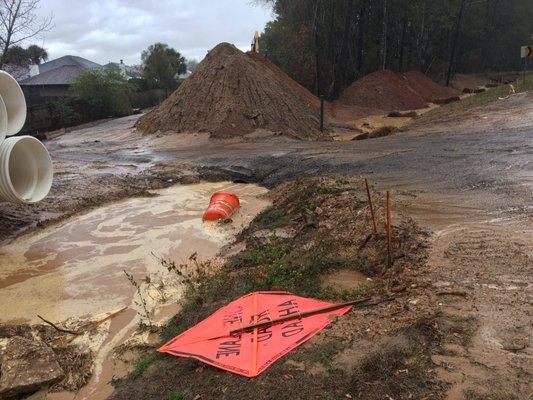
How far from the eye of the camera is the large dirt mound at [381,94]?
1172 inches

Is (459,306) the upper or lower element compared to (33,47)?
lower

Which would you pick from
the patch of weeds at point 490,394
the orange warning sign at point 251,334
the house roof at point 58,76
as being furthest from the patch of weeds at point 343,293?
the house roof at point 58,76

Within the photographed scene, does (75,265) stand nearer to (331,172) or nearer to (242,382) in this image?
(242,382)

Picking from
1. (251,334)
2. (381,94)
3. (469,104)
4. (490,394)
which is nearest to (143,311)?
(251,334)

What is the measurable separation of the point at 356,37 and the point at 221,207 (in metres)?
26.6

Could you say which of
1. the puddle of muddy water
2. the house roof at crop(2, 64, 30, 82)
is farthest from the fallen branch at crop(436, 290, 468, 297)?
the house roof at crop(2, 64, 30, 82)

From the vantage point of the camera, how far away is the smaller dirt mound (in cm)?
3331

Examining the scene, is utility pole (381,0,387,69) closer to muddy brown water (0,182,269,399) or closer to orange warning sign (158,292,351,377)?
muddy brown water (0,182,269,399)

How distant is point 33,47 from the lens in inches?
1773

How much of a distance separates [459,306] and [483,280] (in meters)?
0.64

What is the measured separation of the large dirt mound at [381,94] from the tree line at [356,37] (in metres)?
1.36

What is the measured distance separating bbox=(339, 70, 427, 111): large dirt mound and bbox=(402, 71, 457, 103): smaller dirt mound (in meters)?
1.94

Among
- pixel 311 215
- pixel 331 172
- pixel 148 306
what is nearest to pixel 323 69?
pixel 331 172

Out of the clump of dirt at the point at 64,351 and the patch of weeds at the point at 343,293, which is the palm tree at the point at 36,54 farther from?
the patch of weeds at the point at 343,293
